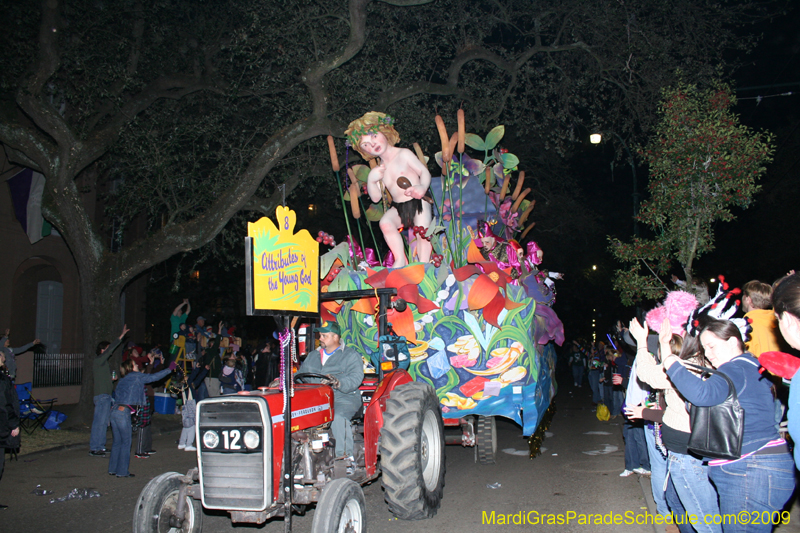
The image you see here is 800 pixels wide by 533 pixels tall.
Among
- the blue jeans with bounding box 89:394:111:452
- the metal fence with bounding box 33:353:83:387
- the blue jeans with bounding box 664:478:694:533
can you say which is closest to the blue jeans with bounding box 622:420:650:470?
the blue jeans with bounding box 664:478:694:533

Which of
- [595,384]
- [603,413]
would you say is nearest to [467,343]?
[603,413]

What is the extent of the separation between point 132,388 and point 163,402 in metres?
5.15

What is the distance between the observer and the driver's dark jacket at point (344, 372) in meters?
5.31

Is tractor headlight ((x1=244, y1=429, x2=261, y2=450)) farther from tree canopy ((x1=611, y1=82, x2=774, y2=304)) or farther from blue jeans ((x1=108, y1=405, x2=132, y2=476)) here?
tree canopy ((x1=611, y1=82, x2=774, y2=304))

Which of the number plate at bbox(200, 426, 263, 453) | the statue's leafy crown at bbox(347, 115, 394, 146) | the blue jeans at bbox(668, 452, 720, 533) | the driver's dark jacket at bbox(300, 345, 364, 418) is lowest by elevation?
the blue jeans at bbox(668, 452, 720, 533)

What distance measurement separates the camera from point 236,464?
421 centimetres

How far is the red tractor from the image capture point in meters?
4.13

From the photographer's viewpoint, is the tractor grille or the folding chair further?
the folding chair

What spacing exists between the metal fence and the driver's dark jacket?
12.4 m

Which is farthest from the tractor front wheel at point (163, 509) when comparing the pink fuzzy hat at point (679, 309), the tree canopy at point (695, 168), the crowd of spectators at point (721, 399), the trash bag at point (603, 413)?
the trash bag at point (603, 413)

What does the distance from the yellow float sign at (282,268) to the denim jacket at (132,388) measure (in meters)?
4.35

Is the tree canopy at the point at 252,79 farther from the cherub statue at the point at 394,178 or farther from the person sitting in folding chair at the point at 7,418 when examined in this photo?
the person sitting in folding chair at the point at 7,418

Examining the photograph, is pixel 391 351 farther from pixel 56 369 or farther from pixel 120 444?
pixel 56 369

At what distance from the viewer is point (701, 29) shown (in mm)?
11250
